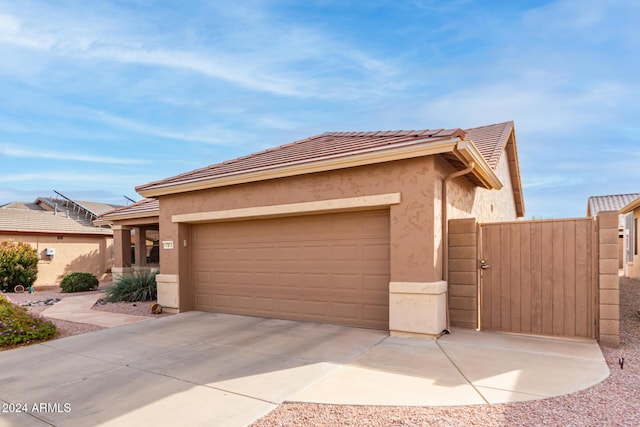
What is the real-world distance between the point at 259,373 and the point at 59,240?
19838 millimetres

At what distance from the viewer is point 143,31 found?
380 inches

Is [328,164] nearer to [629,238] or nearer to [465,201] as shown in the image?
[465,201]

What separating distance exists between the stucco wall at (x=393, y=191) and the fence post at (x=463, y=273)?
1017mm

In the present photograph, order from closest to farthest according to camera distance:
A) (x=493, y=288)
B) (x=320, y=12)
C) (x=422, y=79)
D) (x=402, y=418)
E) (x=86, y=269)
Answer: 1. (x=402, y=418)
2. (x=493, y=288)
3. (x=320, y=12)
4. (x=422, y=79)
5. (x=86, y=269)

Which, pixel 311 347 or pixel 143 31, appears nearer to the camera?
pixel 311 347

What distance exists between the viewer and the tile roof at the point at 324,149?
6859 mm

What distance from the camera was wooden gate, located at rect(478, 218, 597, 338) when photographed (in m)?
6.50

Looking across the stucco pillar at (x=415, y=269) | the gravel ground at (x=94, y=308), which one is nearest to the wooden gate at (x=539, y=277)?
the stucco pillar at (x=415, y=269)

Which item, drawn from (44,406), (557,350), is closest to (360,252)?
(557,350)

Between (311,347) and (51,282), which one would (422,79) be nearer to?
(311,347)

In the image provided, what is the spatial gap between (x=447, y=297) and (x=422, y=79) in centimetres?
752

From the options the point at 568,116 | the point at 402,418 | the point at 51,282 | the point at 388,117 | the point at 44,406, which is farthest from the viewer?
the point at 388,117

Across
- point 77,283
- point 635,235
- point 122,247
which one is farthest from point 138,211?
point 635,235

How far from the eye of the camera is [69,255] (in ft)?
66.6
